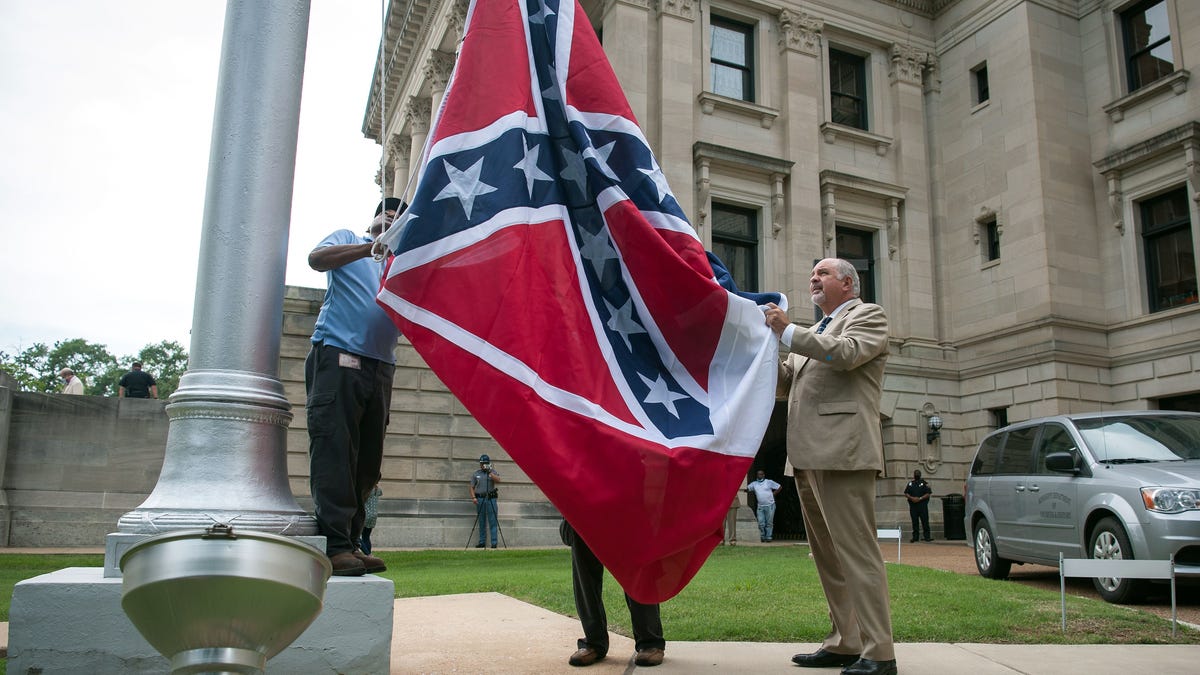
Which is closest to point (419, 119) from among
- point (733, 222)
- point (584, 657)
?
point (733, 222)

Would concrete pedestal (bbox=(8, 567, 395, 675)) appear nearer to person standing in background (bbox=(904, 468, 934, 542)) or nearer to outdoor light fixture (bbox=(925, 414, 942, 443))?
person standing in background (bbox=(904, 468, 934, 542))

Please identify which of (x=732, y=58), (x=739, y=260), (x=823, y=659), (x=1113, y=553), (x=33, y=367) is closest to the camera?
(x=823, y=659)

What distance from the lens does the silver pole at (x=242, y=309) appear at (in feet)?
11.8

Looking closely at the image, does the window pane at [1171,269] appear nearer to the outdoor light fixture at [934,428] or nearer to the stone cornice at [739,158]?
the outdoor light fixture at [934,428]

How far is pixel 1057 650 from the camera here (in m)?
5.31

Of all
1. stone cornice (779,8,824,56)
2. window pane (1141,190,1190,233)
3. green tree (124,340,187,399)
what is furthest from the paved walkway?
green tree (124,340,187,399)

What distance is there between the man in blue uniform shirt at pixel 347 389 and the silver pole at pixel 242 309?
26 cm

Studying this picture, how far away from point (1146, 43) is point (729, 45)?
10986mm

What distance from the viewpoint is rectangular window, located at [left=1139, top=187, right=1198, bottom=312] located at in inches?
869

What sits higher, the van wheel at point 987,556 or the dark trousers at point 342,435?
the dark trousers at point 342,435

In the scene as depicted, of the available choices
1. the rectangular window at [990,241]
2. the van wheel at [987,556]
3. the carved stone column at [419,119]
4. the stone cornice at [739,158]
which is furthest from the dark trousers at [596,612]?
the carved stone column at [419,119]

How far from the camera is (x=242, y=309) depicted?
3816 millimetres

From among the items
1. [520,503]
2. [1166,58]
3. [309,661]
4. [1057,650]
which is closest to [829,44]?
[1166,58]

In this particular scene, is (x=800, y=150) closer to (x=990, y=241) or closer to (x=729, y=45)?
(x=729, y=45)
